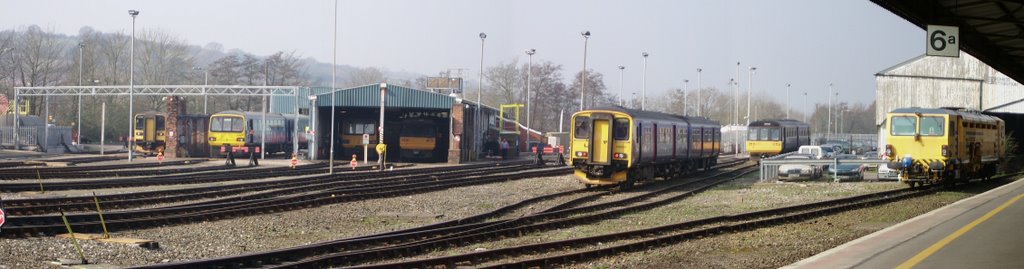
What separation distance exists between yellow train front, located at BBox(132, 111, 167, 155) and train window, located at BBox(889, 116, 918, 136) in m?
37.0

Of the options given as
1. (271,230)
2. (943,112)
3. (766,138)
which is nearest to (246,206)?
(271,230)

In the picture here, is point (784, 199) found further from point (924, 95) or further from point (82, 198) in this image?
point (924, 95)

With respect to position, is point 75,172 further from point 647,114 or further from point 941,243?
point 941,243

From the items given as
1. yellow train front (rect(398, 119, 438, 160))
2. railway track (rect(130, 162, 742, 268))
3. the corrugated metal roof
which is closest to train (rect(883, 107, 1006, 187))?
railway track (rect(130, 162, 742, 268))

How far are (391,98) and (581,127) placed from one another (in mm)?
18594

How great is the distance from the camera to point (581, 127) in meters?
29.1

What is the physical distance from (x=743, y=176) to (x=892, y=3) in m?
21.3

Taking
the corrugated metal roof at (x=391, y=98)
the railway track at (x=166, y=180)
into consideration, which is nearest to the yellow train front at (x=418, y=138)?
the corrugated metal roof at (x=391, y=98)

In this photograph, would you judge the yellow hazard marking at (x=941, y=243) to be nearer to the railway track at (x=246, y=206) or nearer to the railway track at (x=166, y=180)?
the railway track at (x=246, y=206)

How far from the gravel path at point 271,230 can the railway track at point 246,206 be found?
16.2 inches

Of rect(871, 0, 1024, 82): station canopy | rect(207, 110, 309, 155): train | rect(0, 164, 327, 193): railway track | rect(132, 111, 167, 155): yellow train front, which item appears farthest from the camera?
rect(132, 111, 167, 155): yellow train front

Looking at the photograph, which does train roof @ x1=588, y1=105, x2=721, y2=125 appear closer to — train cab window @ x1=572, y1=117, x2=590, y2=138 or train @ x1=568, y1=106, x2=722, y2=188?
train @ x1=568, y1=106, x2=722, y2=188

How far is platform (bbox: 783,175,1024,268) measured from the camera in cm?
1036

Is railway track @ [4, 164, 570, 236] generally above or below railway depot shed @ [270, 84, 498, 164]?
below
